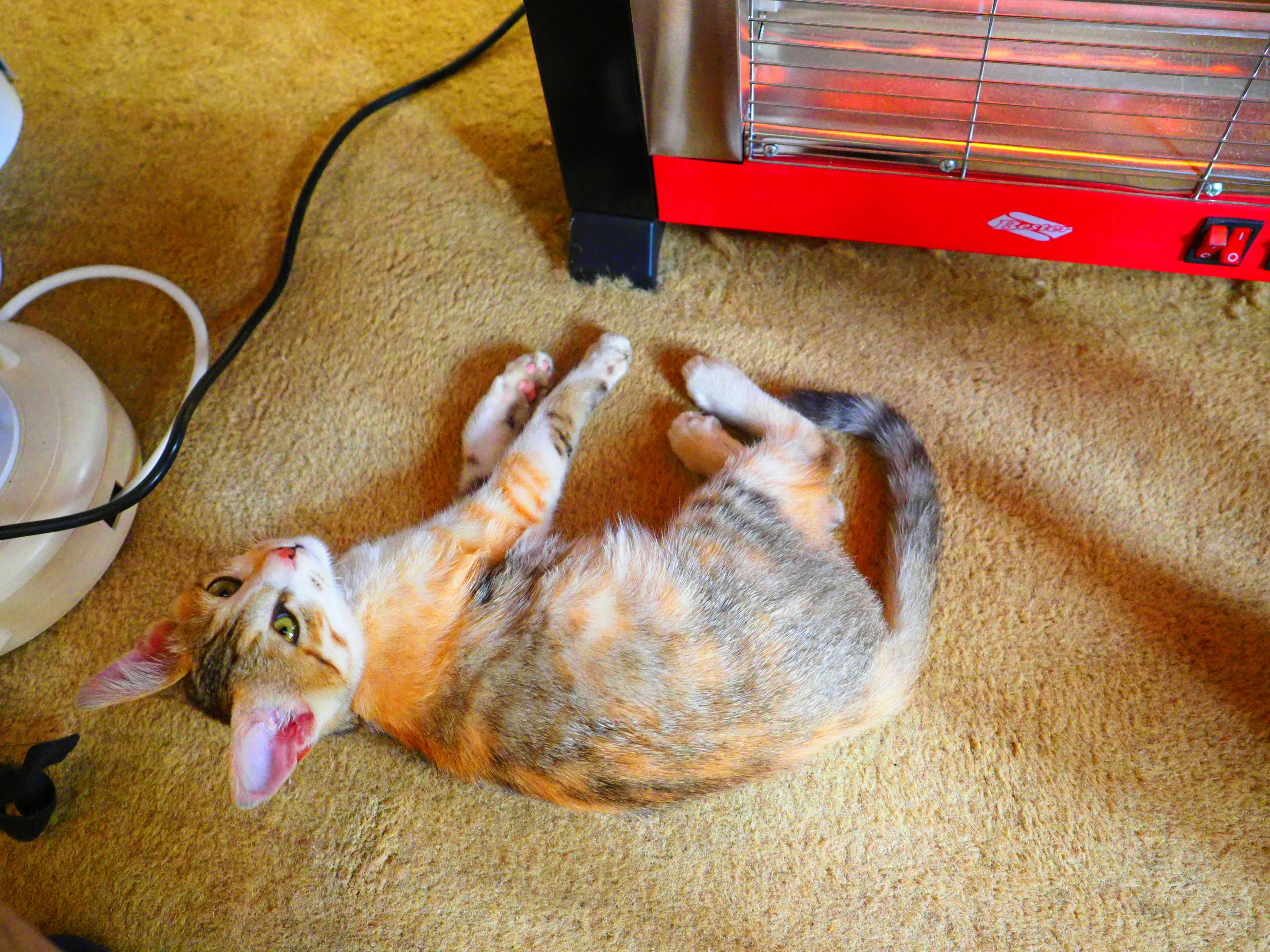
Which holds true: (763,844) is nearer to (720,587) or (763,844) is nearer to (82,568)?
(720,587)

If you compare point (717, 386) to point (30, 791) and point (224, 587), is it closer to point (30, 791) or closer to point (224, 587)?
point (224, 587)

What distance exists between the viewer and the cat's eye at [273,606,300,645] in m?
0.98

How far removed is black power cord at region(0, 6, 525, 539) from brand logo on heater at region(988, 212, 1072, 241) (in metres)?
0.96

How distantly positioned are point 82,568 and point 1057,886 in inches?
55.1

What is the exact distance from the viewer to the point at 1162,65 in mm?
911

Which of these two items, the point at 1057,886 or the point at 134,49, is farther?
the point at 134,49

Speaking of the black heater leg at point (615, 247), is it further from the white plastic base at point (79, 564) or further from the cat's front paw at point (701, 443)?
the white plastic base at point (79, 564)

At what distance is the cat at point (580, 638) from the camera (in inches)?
36.3

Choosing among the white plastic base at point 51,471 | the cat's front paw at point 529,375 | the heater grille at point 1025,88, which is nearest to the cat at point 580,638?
the cat's front paw at point 529,375

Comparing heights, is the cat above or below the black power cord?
below

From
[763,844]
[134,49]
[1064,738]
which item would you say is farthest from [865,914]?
[134,49]

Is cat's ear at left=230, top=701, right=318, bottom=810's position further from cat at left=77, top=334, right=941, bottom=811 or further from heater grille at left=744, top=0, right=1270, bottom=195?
heater grille at left=744, top=0, right=1270, bottom=195

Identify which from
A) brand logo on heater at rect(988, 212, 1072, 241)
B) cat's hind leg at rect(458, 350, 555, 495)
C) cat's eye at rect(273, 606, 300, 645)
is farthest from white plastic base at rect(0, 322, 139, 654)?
brand logo on heater at rect(988, 212, 1072, 241)

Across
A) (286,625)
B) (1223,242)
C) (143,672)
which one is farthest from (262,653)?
(1223,242)
